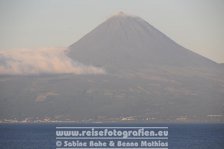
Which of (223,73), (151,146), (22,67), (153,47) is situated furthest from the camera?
(153,47)

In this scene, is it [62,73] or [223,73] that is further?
[62,73]

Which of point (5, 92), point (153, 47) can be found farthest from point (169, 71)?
point (5, 92)

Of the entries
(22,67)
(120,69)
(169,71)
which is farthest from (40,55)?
(169,71)

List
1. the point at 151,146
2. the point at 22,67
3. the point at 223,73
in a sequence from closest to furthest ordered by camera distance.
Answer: the point at 151,146 < the point at 223,73 < the point at 22,67

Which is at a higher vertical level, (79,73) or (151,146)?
(79,73)

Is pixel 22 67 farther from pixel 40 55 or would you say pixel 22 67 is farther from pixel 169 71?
pixel 169 71

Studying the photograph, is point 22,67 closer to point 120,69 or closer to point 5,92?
point 5,92

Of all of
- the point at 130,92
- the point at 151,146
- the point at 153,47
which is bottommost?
the point at 151,146

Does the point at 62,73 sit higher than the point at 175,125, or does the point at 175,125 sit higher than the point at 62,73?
the point at 62,73

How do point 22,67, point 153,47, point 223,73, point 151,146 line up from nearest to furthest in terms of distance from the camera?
point 151,146, point 223,73, point 22,67, point 153,47
